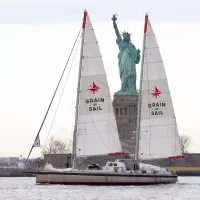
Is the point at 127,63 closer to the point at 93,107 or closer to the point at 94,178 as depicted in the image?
the point at 93,107

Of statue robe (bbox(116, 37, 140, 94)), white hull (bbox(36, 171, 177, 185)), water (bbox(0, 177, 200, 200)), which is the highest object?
statue robe (bbox(116, 37, 140, 94))

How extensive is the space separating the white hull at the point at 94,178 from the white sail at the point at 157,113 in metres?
2.90

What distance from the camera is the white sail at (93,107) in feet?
242

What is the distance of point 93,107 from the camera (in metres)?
74.1

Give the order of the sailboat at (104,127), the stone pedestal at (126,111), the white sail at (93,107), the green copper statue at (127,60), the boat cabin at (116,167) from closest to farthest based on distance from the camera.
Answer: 1. the sailboat at (104,127)
2. the boat cabin at (116,167)
3. the white sail at (93,107)
4. the green copper statue at (127,60)
5. the stone pedestal at (126,111)

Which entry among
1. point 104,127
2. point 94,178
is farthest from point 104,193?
point 104,127

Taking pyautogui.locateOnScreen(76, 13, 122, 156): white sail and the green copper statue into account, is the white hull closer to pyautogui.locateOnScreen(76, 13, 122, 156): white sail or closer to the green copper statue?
pyautogui.locateOnScreen(76, 13, 122, 156): white sail

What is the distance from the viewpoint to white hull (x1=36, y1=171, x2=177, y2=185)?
72562mm

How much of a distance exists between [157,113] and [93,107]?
19.8 feet

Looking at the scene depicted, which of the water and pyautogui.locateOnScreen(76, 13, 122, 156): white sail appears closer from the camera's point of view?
the water

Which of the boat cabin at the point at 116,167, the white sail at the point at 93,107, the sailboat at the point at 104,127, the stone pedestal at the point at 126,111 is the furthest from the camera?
the stone pedestal at the point at 126,111

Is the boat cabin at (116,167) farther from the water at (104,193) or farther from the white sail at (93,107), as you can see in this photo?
the water at (104,193)

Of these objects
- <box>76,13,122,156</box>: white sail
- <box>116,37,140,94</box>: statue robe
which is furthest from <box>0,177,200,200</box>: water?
<box>116,37,140,94</box>: statue robe

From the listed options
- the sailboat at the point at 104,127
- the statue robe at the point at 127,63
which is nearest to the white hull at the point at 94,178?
the sailboat at the point at 104,127
